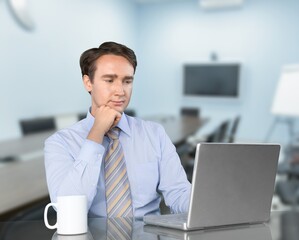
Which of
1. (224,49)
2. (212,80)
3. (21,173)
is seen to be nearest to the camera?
(21,173)

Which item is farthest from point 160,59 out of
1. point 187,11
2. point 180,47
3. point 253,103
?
point 253,103

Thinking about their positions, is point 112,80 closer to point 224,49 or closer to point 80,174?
point 80,174

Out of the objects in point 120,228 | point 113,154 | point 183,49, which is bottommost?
point 120,228

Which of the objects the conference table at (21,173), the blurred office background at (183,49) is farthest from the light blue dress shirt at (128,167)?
the blurred office background at (183,49)

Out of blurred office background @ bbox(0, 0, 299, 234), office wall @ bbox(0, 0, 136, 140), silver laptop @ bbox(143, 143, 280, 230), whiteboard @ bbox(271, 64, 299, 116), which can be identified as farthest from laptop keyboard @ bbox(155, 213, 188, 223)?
whiteboard @ bbox(271, 64, 299, 116)

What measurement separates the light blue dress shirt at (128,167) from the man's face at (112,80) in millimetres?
80

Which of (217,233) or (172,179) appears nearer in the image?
(217,233)

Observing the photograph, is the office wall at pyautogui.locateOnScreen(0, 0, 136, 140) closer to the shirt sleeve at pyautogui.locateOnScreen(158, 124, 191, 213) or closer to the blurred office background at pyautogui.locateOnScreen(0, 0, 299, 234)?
the blurred office background at pyautogui.locateOnScreen(0, 0, 299, 234)

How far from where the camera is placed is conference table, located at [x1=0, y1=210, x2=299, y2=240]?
69 centimetres

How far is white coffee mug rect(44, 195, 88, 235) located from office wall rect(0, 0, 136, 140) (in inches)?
102

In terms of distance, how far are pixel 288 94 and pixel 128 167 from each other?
147 inches

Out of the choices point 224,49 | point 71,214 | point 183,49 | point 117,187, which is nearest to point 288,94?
point 224,49

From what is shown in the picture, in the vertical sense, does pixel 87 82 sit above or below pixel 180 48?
below

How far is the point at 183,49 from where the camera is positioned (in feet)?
18.0
